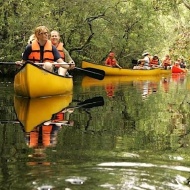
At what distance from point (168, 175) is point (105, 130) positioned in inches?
81.5

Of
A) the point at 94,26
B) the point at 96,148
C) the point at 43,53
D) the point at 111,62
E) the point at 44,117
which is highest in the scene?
the point at 94,26

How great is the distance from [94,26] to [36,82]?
1400cm

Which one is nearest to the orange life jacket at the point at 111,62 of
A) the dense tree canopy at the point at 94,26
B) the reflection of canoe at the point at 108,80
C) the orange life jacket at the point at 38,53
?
the dense tree canopy at the point at 94,26

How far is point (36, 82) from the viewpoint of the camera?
→ 8789mm

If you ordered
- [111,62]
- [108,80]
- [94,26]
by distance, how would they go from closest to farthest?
1. [108,80]
2. [111,62]
3. [94,26]

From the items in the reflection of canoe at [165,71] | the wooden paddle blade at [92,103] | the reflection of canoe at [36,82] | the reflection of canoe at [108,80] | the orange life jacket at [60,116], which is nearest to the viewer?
the orange life jacket at [60,116]

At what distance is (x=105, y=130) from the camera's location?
524 cm

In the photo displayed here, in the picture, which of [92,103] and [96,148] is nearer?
[96,148]

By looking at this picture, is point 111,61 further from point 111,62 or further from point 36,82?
point 36,82

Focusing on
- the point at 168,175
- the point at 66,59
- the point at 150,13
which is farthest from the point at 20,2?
the point at 168,175

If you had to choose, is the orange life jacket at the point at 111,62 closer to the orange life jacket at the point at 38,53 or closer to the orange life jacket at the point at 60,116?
the orange life jacket at the point at 38,53

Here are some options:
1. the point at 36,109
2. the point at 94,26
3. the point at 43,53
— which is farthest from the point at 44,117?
the point at 94,26

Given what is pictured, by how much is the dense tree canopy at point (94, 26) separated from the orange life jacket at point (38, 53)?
820 cm

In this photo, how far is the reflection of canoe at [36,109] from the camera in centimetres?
582
